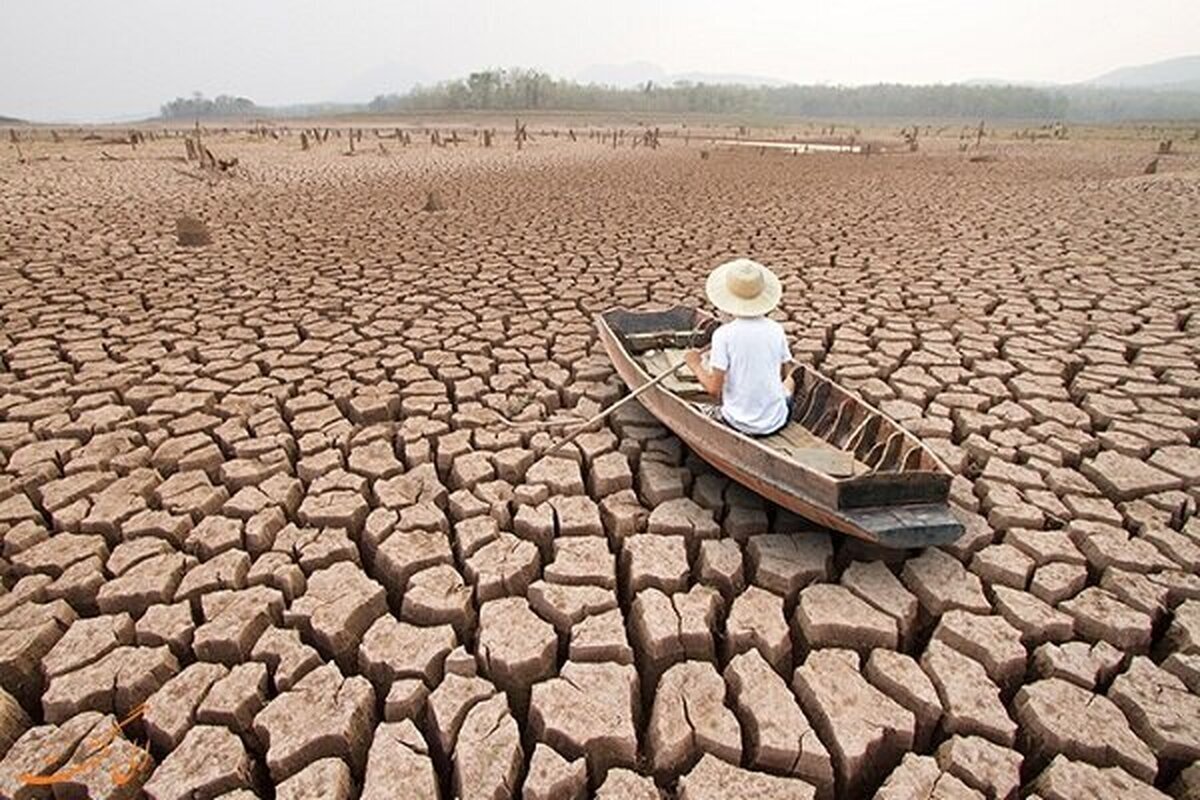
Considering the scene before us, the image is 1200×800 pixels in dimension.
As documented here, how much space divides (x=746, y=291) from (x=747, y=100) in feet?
349

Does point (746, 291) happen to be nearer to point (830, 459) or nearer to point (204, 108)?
point (830, 459)

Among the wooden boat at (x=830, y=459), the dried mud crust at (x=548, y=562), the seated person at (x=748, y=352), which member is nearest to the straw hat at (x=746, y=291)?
the seated person at (x=748, y=352)

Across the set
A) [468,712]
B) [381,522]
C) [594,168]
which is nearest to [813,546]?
[468,712]

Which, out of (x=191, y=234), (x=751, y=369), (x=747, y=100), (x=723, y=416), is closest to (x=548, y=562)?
(x=723, y=416)

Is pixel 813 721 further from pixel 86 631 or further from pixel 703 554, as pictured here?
pixel 86 631

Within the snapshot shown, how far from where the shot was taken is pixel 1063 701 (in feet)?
6.66

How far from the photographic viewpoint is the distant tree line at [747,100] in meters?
83.2

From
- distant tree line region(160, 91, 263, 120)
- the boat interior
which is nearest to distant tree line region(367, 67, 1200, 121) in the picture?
distant tree line region(160, 91, 263, 120)

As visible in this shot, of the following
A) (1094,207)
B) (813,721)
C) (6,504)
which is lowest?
(813,721)

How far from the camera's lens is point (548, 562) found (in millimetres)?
2713

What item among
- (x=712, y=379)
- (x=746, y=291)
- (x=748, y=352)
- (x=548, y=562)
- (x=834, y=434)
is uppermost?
(x=746, y=291)

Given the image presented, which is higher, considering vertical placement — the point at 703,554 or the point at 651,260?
the point at 651,260

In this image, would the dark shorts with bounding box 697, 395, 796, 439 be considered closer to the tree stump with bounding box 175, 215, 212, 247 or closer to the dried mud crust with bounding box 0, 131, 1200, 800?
the dried mud crust with bounding box 0, 131, 1200, 800

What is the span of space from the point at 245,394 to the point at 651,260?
479 cm
